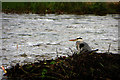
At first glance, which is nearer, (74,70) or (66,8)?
(74,70)

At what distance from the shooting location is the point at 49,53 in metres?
6.70

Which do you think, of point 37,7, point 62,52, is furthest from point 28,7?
point 62,52

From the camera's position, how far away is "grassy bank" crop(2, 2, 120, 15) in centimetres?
2183

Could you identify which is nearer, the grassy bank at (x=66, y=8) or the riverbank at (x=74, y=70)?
the riverbank at (x=74, y=70)

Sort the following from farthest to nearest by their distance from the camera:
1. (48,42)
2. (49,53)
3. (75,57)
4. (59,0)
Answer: (59,0) < (48,42) < (49,53) < (75,57)

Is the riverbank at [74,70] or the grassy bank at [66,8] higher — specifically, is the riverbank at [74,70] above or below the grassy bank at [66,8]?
below

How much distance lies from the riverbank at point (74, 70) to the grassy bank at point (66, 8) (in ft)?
59.5

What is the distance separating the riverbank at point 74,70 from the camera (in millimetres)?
2883

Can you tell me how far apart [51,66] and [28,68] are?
0.37m

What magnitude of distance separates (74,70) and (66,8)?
64.5ft

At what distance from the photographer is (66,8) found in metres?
22.4

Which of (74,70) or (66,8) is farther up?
(66,8)

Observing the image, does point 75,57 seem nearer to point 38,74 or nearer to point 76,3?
point 38,74

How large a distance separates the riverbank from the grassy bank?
59.5ft
